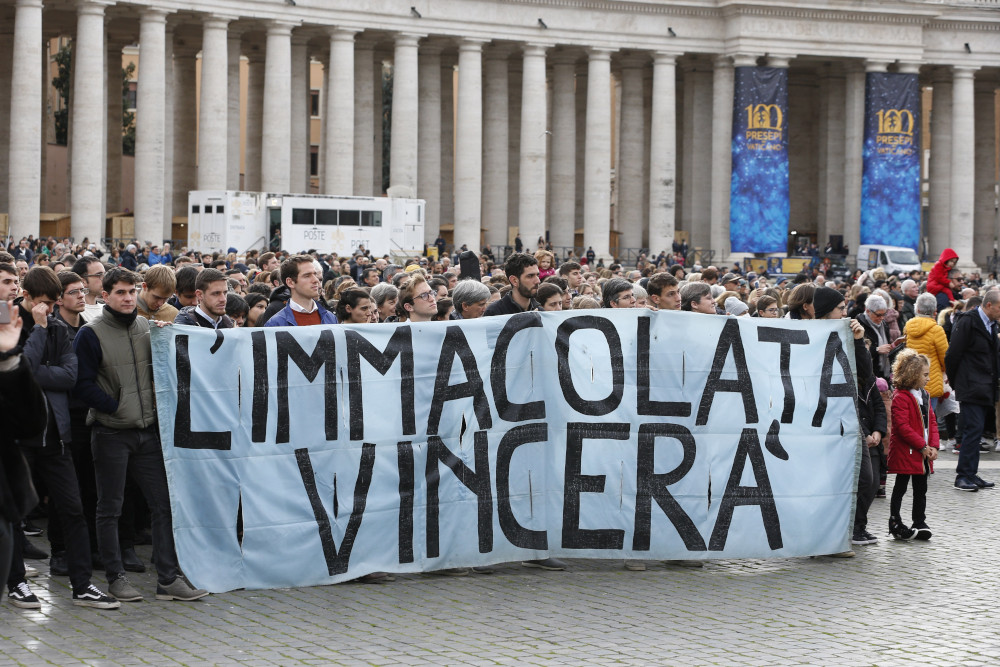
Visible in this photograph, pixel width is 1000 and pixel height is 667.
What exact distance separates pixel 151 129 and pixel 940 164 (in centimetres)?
3822

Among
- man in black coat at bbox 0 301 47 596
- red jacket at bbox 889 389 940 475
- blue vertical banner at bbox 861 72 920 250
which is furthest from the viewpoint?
blue vertical banner at bbox 861 72 920 250

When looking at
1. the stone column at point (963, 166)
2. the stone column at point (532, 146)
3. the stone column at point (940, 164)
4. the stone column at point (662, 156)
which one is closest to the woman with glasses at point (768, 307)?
the stone column at point (532, 146)

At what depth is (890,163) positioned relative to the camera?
6206 centimetres

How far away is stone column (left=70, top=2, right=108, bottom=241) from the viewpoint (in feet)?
168

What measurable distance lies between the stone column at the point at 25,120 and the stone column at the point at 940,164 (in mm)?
41739

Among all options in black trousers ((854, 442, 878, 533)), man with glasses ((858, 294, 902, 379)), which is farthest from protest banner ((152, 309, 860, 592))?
man with glasses ((858, 294, 902, 379))

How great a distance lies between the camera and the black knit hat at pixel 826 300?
43.1ft

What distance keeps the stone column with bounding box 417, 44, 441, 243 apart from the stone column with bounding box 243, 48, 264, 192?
23.6 ft

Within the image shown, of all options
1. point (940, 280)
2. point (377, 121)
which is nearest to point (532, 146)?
point (377, 121)

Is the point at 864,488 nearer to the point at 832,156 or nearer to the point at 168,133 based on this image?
the point at 168,133

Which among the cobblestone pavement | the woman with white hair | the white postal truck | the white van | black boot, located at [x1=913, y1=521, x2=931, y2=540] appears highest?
the white postal truck

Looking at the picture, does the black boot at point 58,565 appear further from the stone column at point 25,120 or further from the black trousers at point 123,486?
the stone column at point 25,120

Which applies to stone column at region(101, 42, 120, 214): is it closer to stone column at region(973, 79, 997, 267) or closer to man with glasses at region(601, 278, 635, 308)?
stone column at region(973, 79, 997, 267)

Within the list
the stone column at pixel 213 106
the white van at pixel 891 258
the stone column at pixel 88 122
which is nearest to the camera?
the stone column at pixel 88 122
